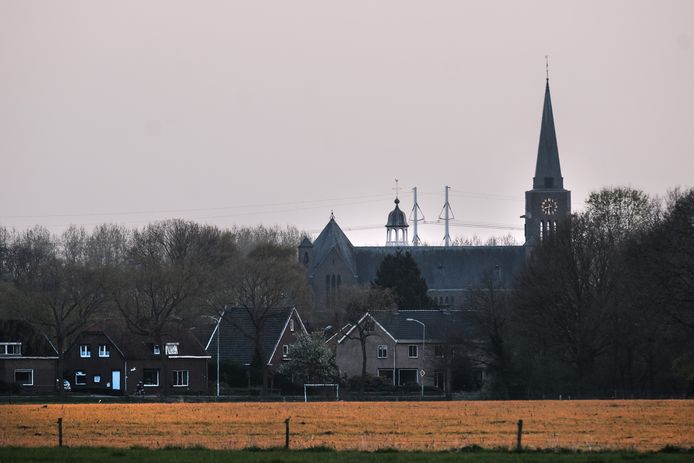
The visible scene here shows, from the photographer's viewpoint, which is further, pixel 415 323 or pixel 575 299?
pixel 415 323

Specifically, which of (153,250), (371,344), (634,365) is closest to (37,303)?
(371,344)

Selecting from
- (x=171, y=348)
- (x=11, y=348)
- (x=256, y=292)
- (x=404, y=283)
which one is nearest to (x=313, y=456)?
(x=11, y=348)

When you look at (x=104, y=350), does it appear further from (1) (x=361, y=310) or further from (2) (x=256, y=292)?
(1) (x=361, y=310)

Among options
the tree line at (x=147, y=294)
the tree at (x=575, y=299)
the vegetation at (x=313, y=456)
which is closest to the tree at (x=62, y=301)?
the tree line at (x=147, y=294)

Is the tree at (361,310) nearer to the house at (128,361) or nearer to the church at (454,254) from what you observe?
the house at (128,361)

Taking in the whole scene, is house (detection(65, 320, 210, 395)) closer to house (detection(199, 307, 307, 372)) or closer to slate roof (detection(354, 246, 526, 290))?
house (detection(199, 307, 307, 372))

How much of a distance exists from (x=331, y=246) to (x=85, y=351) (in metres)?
69.7

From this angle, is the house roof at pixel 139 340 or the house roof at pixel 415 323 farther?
the house roof at pixel 415 323

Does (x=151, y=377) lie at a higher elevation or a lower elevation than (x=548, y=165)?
lower

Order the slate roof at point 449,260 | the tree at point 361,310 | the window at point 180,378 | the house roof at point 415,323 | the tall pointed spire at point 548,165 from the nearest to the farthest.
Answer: the window at point 180,378 → the tree at point 361,310 → the house roof at point 415,323 → the tall pointed spire at point 548,165 → the slate roof at point 449,260

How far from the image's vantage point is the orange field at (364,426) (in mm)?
35156

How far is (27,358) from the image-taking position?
3332 inches

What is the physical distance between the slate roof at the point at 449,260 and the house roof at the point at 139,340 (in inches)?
2772

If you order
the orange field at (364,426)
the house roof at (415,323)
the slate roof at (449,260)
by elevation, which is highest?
the slate roof at (449,260)
